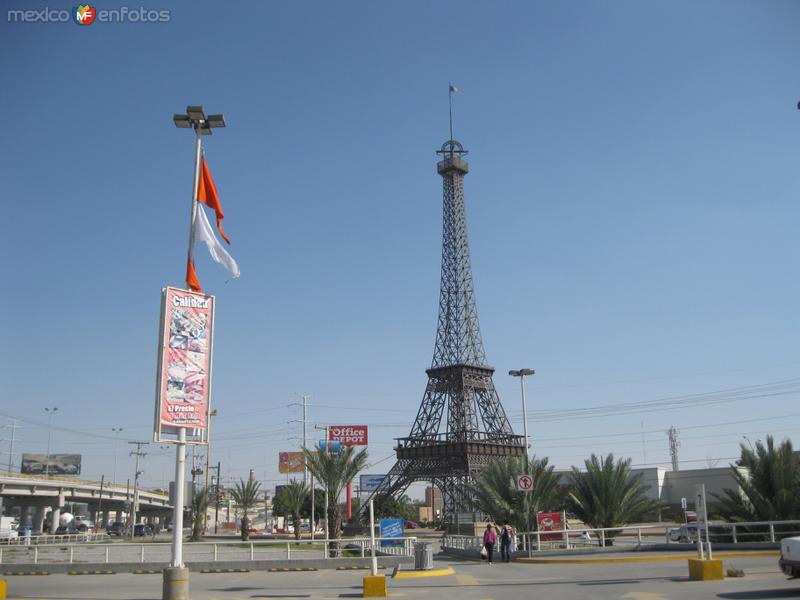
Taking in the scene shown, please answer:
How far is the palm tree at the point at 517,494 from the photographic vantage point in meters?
34.5

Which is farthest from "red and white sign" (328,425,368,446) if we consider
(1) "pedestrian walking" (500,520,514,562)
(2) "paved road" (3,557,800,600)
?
(2) "paved road" (3,557,800,600)

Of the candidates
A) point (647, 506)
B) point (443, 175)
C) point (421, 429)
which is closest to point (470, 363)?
point (421, 429)

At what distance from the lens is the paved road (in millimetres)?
15773

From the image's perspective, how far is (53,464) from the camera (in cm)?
14975

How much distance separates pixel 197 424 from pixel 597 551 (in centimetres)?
1726

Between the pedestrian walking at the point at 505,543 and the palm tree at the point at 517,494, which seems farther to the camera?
the palm tree at the point at 517,494

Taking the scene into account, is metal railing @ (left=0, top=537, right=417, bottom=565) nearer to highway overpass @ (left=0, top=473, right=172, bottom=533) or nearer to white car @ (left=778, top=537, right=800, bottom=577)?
white car @ (left=778, top=537, right=800, bottom=577)

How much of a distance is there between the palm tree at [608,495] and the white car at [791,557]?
16.5 m

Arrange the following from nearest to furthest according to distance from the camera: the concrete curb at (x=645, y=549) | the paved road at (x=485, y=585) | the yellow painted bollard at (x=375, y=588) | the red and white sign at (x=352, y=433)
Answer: the paved road at (x=485, y=585) < the yellow painted bollard at (x=375, y=588) < the concrete curb at (x=645, y=549) < the red and white sign at (x=352, y=433)

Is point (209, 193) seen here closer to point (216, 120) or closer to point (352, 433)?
point (216, 120)

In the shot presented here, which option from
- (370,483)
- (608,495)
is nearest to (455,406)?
(370,483)

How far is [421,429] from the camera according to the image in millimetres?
92438

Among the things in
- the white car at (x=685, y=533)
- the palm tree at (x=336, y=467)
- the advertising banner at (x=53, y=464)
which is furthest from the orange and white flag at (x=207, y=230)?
the advertising banner at (x=53, y=464)

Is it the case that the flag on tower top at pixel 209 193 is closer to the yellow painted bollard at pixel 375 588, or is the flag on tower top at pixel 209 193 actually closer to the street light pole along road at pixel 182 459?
the street light pole along road at pixel 182 459
